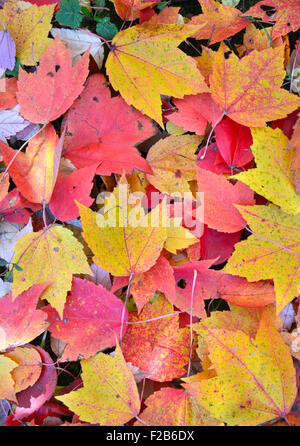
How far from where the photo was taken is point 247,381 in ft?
2.57

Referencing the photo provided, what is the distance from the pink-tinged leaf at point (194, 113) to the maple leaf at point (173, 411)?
0.58 meters

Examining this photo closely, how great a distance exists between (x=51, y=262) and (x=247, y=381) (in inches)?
18.2

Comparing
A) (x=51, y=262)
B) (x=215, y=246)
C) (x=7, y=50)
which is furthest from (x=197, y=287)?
(x=7, y=50)

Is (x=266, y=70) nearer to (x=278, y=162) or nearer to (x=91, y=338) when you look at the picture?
(x=278, y=162)

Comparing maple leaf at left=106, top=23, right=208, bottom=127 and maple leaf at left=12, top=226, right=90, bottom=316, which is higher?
maple leaf at left=106, top=23, right=208, bottom=127

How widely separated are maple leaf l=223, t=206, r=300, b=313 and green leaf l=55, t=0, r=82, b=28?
550 mm

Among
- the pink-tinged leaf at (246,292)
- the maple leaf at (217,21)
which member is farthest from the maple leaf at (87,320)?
the maple leaf at (217,21)

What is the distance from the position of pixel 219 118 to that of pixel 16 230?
0.52 meters

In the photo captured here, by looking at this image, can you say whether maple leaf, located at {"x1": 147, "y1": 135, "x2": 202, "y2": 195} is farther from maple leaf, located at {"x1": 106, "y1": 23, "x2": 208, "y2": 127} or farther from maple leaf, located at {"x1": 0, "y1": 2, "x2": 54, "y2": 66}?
maple leaf, located at {"x1": 0, "y1": 2, "x2": 54, "y2": 66}

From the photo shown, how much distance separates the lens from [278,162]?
846mm

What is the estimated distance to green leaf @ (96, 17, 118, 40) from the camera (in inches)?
35.6

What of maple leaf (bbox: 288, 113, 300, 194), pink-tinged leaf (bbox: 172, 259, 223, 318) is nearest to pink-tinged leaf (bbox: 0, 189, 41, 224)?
pink-tinged leaf (bbox: 172, 259, 223, 318)

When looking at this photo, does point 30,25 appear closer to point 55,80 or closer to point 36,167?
point 55,80

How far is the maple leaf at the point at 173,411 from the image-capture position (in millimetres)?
822
